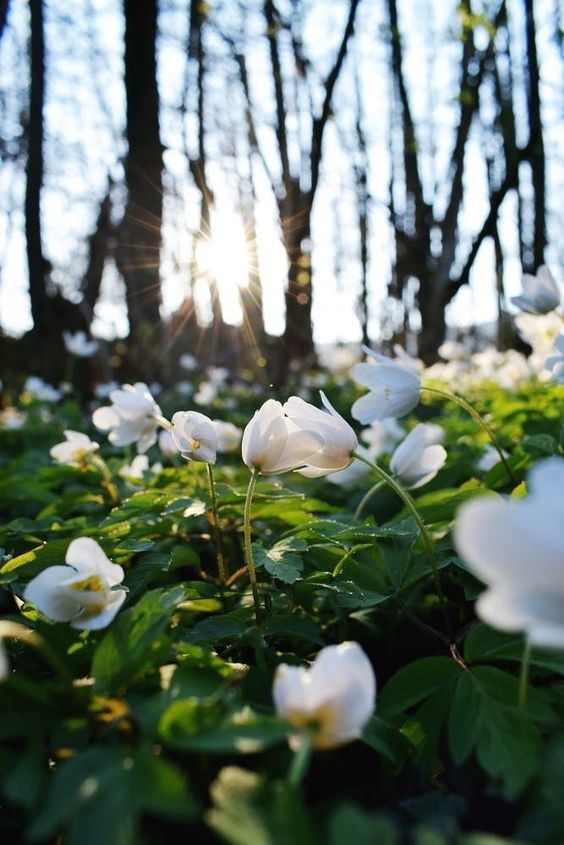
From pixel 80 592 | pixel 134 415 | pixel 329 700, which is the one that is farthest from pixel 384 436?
pixel 329 700

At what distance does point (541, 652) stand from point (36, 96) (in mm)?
12002

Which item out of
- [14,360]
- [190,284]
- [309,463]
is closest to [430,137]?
[190,284]

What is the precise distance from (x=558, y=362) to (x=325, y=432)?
873mm

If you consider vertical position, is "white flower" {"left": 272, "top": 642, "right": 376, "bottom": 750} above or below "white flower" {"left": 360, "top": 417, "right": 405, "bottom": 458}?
above

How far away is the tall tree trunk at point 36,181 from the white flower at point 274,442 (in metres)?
9.74

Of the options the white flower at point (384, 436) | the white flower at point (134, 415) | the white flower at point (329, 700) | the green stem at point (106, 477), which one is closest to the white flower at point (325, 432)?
the white flower at point (329, 700)

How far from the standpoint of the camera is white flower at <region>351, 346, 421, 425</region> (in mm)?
1739

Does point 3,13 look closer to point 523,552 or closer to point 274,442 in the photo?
point 274,442

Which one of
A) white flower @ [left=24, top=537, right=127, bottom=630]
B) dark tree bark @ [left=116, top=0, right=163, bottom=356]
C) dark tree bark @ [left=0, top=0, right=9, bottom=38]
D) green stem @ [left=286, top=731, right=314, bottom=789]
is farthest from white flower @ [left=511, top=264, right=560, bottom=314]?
dark tree bark @ [left=0, top=0, right=9, bottom=38]

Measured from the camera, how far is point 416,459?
1.74 metres

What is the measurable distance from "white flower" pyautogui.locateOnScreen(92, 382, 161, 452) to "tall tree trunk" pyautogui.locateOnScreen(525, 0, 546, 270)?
4576 mm

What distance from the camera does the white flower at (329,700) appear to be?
0.79 m

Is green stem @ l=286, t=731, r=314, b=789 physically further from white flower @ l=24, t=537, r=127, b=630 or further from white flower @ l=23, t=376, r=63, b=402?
white flower @ l=23, t=376, r=63, b=402

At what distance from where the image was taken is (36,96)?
1085cm
